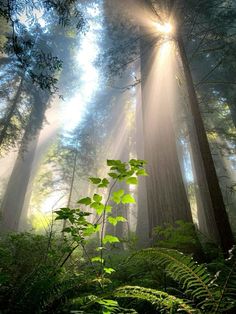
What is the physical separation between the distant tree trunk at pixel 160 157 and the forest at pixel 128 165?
0.03 m

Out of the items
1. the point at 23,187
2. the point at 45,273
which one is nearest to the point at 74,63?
the point at 23,187

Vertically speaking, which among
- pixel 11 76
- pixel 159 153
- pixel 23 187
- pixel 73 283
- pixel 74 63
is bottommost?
pixel 73 283

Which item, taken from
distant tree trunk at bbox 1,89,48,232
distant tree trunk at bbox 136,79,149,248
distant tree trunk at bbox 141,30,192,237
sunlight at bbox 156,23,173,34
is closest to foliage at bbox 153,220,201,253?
distant tree trunk at bbox 141,30,192,237

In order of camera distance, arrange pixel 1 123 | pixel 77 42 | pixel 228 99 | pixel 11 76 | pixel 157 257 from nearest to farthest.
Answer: pixel 157 257, pixel 1 123, pixel 228 99, pixel 11 76, pixel 77 42

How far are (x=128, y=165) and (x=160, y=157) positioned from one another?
2.06 m

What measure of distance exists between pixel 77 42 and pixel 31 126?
11308 millimetres

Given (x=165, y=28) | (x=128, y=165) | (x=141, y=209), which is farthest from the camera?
(x=141, y=209)

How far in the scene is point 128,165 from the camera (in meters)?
5.05

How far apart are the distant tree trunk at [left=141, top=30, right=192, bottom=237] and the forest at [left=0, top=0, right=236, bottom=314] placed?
0.10 feet

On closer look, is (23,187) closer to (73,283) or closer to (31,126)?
(31,126)

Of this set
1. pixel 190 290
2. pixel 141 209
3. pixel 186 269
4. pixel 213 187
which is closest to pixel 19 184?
pixel 141 209

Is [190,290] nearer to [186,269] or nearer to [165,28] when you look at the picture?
[186,269]

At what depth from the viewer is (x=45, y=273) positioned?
2285mm

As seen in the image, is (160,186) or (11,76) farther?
(11,76)
